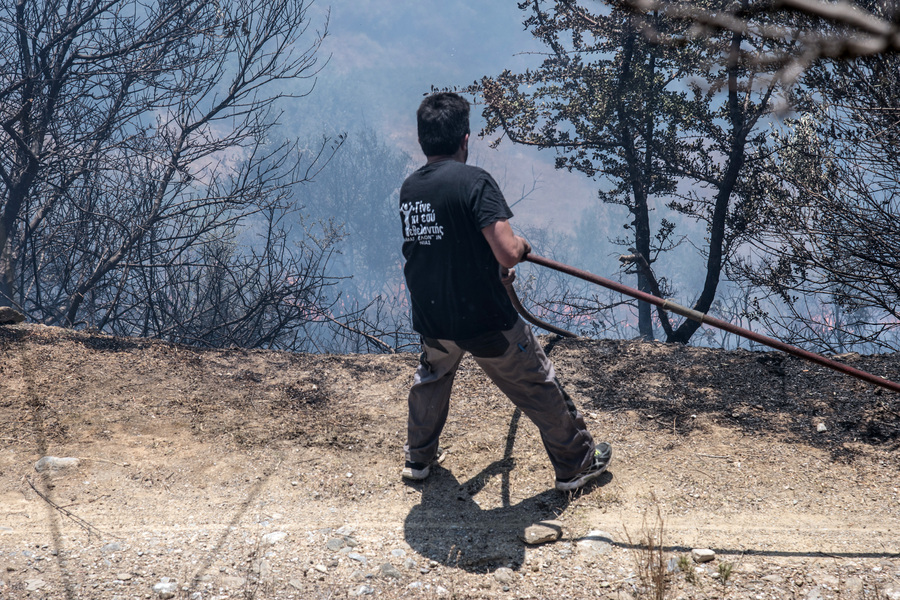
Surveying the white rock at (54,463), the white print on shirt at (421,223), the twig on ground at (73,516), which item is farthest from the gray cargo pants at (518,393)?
the white rock at (54,463)

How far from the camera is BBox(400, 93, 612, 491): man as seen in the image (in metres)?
2.62

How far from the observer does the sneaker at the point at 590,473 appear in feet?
10.2

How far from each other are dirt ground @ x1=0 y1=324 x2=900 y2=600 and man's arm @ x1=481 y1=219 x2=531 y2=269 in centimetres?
127

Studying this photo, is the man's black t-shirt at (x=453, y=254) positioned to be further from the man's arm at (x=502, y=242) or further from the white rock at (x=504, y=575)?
the white rock at (x=504, y=575)

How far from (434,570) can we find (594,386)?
8.24ft

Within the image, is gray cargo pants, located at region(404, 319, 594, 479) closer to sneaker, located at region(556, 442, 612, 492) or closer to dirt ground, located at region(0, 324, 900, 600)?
sneaker, located at region(556, 442, 612, 492)

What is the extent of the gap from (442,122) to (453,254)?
64 centimetres

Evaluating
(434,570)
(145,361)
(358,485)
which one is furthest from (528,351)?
(145,361)

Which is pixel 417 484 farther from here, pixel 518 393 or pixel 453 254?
pixel 453 254

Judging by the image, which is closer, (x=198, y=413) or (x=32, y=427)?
(x=32, y=427)

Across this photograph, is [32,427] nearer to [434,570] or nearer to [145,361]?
[145,361]

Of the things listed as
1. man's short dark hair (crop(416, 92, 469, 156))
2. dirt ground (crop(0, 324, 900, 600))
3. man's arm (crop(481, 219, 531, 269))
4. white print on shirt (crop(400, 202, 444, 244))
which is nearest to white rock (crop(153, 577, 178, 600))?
dirt ground (crop(0, 324, 900, 600))

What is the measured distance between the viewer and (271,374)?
497 centimetres

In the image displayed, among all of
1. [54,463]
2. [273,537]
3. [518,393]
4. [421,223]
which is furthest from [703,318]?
[54,463]
